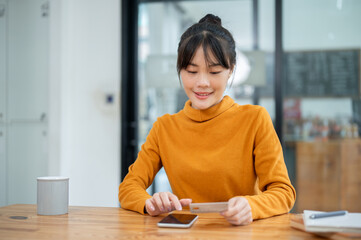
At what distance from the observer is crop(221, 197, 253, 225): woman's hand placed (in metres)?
0.96

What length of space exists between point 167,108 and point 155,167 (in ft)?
6.63

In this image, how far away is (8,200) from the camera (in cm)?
299

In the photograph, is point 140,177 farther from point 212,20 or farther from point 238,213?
point 212,20

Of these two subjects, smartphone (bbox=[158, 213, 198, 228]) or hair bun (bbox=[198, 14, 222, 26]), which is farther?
hair bun (bbox=[198, 14, 222, 26])

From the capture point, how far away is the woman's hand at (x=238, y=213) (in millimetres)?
962

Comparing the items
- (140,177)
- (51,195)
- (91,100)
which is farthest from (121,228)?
(91,100)


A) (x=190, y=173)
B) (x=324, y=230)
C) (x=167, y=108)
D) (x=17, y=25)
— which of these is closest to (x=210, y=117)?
(x=190, y=173)

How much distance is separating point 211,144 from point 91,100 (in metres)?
2.26

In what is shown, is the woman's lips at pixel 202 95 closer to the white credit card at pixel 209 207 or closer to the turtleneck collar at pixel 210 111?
the turtleneck collar at pixel 210 111

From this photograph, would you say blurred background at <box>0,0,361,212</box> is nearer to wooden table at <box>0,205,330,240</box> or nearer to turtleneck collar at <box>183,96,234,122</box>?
turtleneck collar at <box>183,96,234,122</box>

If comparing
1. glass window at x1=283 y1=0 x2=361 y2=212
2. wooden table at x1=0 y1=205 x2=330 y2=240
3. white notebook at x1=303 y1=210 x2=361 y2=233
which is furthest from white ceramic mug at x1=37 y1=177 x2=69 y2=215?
glass window at x1=283 y1=0 x2=361 y2=212

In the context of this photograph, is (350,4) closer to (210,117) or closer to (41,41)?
(210,117)

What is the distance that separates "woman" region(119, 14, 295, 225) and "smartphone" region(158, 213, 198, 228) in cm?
15

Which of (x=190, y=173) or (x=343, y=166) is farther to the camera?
(x=343, y=166)
